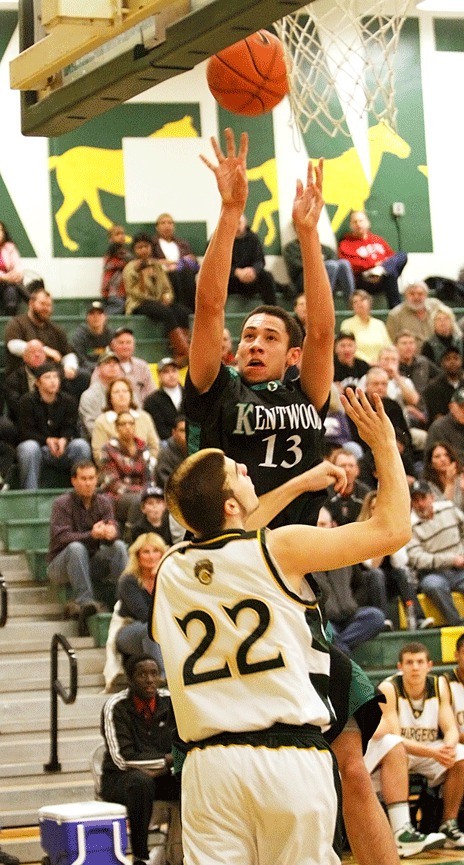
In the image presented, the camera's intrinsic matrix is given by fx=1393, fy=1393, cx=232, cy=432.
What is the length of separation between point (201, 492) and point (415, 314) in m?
11.9

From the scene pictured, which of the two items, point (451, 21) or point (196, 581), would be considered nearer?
point (196, 581)

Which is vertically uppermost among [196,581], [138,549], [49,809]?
[196,581]

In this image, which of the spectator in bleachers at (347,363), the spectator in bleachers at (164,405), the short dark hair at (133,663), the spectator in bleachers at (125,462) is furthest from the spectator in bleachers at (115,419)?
the short dark hair at (133,663)

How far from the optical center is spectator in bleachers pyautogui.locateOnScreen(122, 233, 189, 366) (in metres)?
14.6

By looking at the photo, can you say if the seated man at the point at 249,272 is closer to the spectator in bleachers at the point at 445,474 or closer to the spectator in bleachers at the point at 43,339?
the spectator in bleachers at the point at 43,339

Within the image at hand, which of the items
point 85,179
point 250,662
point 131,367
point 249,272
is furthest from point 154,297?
point 250,662

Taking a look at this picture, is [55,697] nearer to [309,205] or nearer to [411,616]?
[411,616]

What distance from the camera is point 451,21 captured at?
18.5 meters

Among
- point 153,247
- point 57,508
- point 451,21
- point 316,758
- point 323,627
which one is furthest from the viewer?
point 451,21

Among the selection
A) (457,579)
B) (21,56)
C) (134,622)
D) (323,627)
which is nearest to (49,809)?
(134,622)

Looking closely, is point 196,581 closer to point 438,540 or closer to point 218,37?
point 218,37

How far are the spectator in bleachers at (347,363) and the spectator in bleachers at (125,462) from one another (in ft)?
8.51

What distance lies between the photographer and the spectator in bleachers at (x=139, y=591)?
396 inches

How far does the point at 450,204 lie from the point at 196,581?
1520 cm
